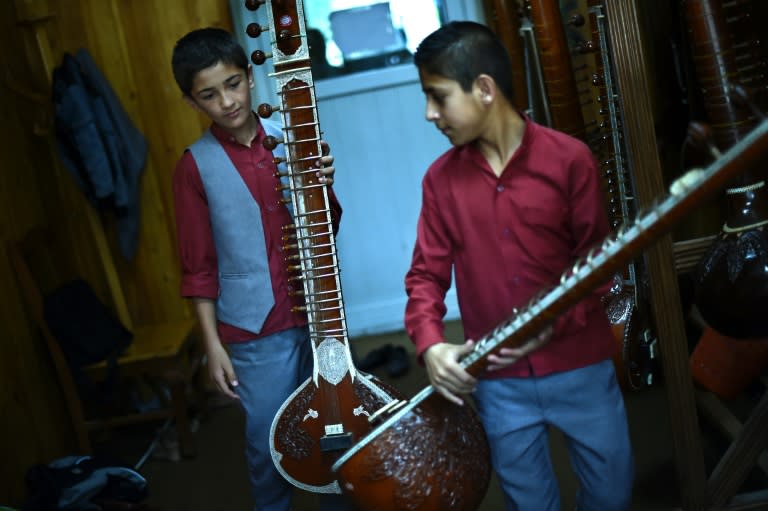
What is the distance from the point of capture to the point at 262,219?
6.96 feet

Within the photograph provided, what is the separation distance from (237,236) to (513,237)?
750mm

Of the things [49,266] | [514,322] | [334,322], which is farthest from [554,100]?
[49,266]

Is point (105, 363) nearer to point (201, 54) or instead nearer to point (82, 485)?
point (82, 485)

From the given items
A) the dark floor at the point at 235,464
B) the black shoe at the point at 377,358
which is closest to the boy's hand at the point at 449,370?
the dark floor at the point at 235,464

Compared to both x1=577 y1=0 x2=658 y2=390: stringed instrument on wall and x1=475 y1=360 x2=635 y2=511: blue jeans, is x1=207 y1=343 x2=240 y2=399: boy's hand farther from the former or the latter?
x1=577 y1=0 x2=658 y2=390: stringed instrument on wall

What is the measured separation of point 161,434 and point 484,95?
7.89 feet

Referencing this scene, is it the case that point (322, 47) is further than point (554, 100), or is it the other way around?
point (322, 47)

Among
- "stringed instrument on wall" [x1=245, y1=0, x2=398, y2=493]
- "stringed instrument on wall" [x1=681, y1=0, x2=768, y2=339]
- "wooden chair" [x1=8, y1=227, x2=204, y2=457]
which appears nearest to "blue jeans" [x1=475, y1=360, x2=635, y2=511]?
"stringed instrument on wall" [x1=245, y1=0, x2=398, y2=493]

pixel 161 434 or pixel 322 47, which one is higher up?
pixel 322 47

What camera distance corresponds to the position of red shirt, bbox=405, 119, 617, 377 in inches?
63.0

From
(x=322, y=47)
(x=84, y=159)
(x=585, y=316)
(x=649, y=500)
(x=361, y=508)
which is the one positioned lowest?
(x=649, y=500)

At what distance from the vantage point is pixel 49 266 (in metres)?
3.56

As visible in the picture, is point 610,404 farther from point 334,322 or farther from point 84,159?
point 84,159

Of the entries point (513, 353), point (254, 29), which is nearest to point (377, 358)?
point (254, 29)
